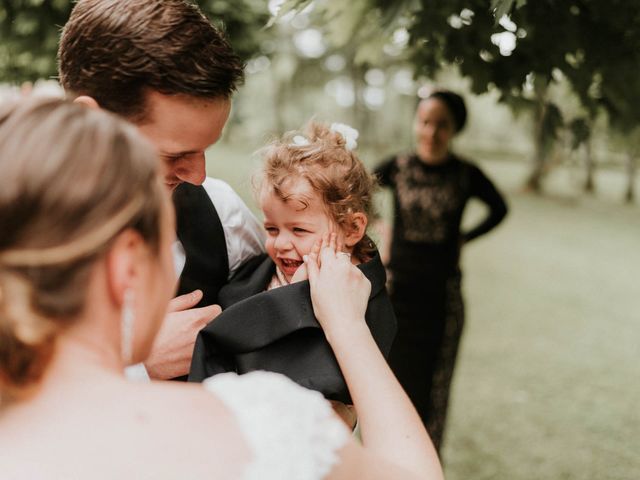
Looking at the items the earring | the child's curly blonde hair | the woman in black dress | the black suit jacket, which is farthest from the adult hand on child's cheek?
the woman in black dress

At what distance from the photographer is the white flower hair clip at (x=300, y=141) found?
226 centimetres

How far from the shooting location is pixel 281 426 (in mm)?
986

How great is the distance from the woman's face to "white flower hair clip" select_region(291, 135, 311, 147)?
2245 millimetres

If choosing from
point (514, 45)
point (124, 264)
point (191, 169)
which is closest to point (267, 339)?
point (191, 169)

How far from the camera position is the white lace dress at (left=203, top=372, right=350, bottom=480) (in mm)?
947

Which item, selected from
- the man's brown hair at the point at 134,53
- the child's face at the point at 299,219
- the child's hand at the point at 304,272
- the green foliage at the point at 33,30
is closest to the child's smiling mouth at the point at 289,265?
the child's face at the point at 299,219

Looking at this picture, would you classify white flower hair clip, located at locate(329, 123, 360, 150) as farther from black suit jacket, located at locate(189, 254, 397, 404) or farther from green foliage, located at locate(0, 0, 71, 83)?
green foliage, located at locate(0, 0, 71, 83)

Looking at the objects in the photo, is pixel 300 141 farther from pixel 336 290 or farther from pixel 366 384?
pixel 366 384

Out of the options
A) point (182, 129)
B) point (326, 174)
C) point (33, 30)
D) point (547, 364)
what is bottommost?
point (547, 364)

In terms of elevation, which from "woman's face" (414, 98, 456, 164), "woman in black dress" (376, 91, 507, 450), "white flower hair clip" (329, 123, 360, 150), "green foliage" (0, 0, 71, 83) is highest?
"white flower hair clip" (329, 123, 360, 150)

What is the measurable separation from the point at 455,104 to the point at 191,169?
302 cm

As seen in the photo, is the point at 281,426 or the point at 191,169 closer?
the point at 281,426

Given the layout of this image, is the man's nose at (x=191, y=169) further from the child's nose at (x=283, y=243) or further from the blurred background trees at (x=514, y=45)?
the blurred background trees at (x=514, y=45)

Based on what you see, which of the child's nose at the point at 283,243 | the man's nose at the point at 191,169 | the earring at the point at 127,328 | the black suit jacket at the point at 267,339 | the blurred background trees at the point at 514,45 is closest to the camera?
the earring at the point at 127,328
